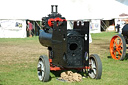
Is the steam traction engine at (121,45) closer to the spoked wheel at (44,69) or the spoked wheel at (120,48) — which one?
the spoked wheel at (120,48)

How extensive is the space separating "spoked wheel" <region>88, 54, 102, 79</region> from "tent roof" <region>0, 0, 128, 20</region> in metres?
27.0

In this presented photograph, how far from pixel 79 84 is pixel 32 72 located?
2.31m

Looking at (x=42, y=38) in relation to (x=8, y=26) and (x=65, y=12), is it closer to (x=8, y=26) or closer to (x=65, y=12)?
(x=8, y=26)

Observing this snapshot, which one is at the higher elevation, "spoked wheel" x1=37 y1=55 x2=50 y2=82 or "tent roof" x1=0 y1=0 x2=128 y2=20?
"tent roof" x1=0 y1=0 x2=128 y2=20

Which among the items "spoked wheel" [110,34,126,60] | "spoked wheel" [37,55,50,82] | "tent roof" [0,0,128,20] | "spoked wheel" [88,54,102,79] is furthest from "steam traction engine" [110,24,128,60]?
"tent roof" [0,0,128,20]

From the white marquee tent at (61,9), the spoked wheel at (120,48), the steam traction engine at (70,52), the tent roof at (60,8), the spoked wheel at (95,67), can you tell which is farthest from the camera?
the tent roof at (60,8)

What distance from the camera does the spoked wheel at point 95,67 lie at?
7.38 m

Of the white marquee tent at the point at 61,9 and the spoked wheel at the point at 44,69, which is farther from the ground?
the white marquee tent at the point at 61,9

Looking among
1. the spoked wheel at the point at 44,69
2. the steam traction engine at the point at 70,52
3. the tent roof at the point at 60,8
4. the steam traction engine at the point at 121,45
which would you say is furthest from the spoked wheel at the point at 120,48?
the tent roof at the point at 60,8

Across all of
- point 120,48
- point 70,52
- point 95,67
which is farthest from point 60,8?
point 70,52

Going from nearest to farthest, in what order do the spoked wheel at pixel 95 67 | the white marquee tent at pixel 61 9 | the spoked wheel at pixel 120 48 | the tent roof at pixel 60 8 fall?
the spoked wheel at pixel 95 67 < the spoked wheel at pixel 120 48 < the white marquee tent at pixel 61 9 < the tent roof at pixel 60 8

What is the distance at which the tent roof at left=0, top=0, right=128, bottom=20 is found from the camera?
1551 inches

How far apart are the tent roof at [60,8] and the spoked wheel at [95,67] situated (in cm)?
2697

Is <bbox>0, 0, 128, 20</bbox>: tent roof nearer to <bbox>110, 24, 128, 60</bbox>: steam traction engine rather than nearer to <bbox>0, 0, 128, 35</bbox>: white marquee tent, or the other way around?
<bbox>0, 0, 128, 35</bbox>: white marquee tent
